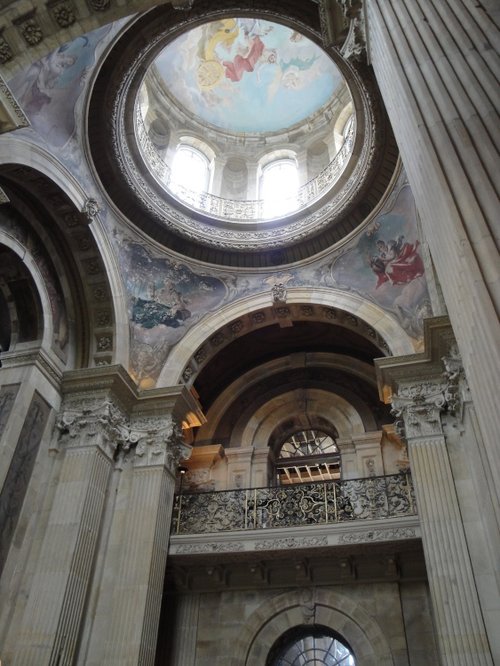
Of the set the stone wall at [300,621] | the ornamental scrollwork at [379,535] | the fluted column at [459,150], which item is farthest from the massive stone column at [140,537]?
the fluted column at [459,150]

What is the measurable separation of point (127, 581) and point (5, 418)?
10.9ft

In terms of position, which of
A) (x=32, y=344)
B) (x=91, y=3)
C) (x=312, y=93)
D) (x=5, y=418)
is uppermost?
(x=312, y=93)

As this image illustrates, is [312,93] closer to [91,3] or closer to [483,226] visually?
[91,3]

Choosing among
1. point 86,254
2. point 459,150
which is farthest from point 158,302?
point 459,150

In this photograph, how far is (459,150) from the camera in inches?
156

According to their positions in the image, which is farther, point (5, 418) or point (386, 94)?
point (5, 418)

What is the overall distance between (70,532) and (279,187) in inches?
390

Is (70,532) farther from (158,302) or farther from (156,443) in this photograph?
(158,302)

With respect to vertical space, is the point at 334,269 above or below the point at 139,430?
above

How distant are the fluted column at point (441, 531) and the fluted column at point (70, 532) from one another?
17.2ft

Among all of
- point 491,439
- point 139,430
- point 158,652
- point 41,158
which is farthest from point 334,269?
point 491,439

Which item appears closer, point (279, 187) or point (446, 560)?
point (446, 560)

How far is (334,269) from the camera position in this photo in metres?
12.4

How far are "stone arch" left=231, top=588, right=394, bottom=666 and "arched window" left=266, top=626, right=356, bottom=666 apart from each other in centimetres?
22
